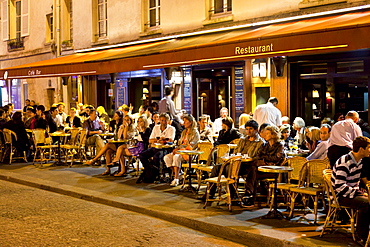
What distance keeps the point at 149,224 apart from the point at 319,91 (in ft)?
24.8

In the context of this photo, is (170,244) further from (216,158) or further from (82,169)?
(82,169)

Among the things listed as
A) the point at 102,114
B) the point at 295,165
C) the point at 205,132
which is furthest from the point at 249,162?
the point at 102,114

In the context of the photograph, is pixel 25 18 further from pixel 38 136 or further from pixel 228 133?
pixel 228 133

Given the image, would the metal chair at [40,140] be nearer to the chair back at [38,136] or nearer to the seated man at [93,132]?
the chair back at [38,136]

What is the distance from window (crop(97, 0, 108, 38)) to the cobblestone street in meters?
12.9

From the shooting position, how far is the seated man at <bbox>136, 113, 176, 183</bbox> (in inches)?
452

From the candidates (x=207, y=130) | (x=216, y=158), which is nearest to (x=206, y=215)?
(x=216, y=158)

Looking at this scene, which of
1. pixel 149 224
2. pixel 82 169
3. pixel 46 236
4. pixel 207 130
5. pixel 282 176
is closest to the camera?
pixel 46 236

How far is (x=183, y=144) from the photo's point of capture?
36.9ft

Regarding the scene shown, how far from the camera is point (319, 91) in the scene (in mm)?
14109

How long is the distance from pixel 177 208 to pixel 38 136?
7.16m

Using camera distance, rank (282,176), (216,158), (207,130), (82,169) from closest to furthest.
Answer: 1. (282,176)
2. (216,158)
3. (207,130)
4. (82,169)

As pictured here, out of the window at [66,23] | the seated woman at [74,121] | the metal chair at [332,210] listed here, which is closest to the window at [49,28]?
the window at [66,23]

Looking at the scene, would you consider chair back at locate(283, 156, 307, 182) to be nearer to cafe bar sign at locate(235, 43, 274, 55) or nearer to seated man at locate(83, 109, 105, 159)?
cafe bar sign at locate(235, 43, 274, 55)
